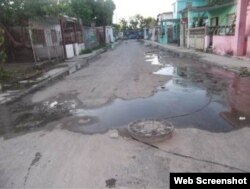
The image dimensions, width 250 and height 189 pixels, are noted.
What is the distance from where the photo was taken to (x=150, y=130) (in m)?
5.42

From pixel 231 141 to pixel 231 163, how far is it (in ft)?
2.95

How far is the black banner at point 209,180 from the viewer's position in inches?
141

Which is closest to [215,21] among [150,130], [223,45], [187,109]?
[223,45]

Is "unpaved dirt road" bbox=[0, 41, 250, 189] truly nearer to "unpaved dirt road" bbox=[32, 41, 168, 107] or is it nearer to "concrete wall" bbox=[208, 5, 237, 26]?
"unpaved dirt road" bbox=[32, 41, 168, 107]

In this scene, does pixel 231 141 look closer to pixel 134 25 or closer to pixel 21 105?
pixel 21 105

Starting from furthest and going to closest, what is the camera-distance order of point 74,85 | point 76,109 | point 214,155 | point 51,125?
point 74,85 → point 76,109 → point 51,125 → point 214,155

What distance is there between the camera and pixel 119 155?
456cm

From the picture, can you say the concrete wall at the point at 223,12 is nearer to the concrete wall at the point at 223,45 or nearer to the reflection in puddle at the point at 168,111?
the concrete wall at the point at 223,45

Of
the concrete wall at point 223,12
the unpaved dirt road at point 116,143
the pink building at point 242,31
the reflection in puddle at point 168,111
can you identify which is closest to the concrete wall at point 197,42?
the concrete wall at point 223,12

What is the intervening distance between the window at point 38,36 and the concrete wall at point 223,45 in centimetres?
1400

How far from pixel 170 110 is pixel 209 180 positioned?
331 cm

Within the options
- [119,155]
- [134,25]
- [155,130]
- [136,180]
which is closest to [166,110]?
[155,130]

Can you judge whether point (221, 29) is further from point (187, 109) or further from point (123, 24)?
point (123, 24)

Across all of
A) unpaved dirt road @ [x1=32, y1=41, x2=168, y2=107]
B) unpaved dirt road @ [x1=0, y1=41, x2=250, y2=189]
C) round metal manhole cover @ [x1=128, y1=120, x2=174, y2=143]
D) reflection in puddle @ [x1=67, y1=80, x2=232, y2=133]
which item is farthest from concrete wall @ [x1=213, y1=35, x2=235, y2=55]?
round metal manhole cover @ [x1=128, y1=120, x2=174, y2=143]
